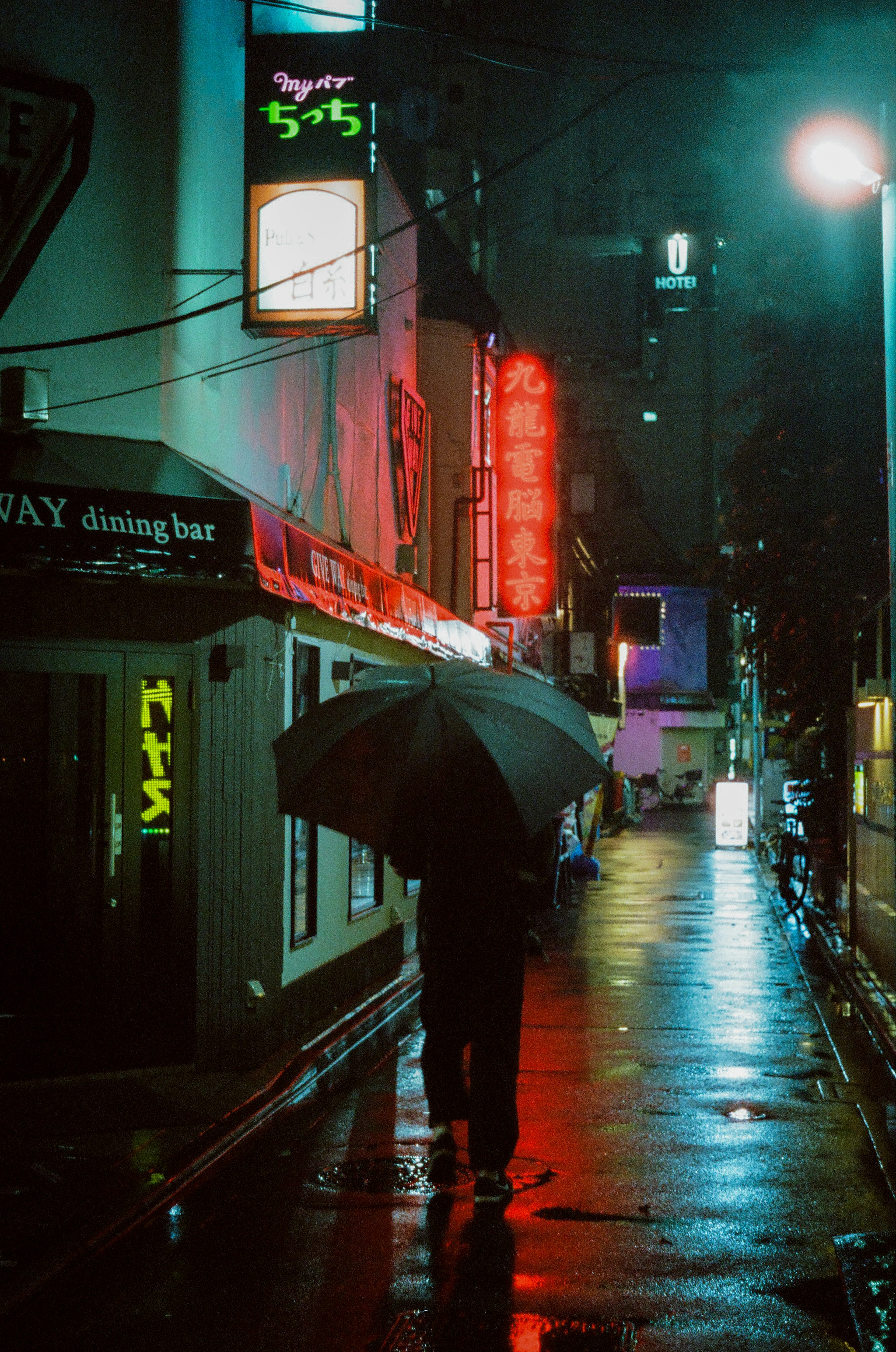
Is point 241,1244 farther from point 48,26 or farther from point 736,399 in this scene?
point 736,399

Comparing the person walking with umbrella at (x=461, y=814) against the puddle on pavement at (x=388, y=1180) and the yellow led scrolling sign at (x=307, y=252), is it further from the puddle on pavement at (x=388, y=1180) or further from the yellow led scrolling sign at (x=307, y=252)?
the yellow led scrolling sign at (x=307, y=252)

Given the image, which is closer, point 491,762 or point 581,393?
point 491,762

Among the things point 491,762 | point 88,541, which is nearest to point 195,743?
point 88,541

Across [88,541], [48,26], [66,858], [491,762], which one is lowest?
[66,858]

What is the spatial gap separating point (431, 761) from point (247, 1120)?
2.93 metres

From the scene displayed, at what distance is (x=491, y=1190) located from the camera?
6352 mm

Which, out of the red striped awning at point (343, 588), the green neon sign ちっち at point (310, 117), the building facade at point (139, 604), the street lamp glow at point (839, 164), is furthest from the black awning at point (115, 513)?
the street lamp glow at point (839, 164)

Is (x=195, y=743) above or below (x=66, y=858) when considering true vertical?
above

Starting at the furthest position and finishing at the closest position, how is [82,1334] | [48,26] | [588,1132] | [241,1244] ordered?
[48,26]
[588,1132]
[241,1244]
[82,1334]

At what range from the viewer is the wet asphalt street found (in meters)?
4.94

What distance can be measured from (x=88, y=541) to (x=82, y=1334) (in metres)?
4.64

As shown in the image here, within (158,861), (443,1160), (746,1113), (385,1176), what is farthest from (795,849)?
(443,1160)

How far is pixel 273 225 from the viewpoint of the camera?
31.9 ft

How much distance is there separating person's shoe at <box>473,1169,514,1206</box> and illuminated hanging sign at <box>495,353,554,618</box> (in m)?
15.9
